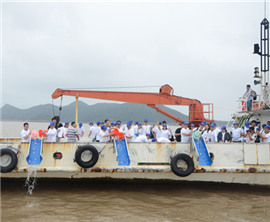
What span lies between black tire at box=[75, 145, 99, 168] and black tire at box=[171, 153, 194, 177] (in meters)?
2.18

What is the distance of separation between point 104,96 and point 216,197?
7537 millimetres

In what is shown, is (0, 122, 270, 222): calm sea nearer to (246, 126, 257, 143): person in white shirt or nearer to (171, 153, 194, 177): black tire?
(171, 153, 194, 177): black tire

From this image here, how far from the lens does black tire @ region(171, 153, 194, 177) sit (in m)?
7.11

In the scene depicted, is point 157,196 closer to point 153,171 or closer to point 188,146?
point 153,171

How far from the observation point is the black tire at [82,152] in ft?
23.3

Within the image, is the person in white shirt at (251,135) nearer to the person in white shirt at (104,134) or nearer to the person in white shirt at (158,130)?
the person in white shirt at (158,130)

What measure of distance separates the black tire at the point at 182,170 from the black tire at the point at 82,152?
2178mm

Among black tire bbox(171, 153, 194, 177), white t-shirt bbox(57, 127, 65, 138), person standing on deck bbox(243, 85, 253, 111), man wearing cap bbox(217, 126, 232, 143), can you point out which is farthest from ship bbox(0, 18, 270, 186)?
person standing on deck bbox(243, 85, 253, 111)

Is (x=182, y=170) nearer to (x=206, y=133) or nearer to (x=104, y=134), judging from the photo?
(x=206, y=133)

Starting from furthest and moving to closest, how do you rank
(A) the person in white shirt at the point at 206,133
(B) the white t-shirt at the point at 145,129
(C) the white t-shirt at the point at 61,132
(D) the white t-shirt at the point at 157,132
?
1. (B) the white t-shirt at the point at 145,129
2. (D) the white t-shirt at the point at 157,132
3. (C) the white t-shirt at the point at 61,132
4. (A) the person in white shirt at the point at 206,133

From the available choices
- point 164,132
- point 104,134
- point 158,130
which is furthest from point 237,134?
point 104,134

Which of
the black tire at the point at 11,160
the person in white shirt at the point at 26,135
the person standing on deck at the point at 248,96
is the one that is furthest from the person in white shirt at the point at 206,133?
the black tire at the point at 11,160

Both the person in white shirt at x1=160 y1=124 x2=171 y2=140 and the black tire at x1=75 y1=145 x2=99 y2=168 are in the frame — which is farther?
the person in white shirt at x1=160 y1=124 x2=171 y2=140

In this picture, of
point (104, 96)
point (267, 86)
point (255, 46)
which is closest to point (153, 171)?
point (104, 96)
